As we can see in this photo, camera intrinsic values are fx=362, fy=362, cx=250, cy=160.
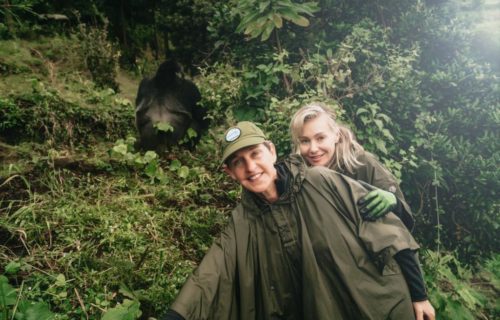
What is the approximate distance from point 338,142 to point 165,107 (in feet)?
8.81

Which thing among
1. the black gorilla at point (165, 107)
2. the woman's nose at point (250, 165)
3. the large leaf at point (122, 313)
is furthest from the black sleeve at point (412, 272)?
the black gorilla at point (165, 107)

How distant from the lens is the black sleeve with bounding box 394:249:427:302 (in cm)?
187

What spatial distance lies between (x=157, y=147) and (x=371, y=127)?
261cm

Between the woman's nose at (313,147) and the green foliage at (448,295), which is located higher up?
the woman's nose at (313,147)

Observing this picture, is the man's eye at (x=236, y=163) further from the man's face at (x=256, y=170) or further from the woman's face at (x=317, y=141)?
the woman's face at (x=317, y=141)

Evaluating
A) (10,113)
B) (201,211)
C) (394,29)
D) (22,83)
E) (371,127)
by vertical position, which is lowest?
(201,211)

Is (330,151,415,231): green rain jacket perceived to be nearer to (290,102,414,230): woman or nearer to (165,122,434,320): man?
(290,102,414,230): woman

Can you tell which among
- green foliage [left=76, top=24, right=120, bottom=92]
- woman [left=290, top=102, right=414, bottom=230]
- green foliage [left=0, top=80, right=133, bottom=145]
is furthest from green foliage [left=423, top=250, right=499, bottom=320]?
green foliage [left=76, top=24, right=120, bottom=92]

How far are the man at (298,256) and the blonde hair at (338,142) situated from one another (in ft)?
2.44

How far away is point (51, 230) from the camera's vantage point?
9.43ft

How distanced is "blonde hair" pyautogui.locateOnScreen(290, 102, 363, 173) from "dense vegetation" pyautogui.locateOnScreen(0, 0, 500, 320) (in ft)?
2.52

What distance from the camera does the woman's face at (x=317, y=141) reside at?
2730mm

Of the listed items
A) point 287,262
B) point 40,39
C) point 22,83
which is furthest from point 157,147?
point 40,39

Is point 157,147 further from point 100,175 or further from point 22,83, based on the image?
point 22,83
